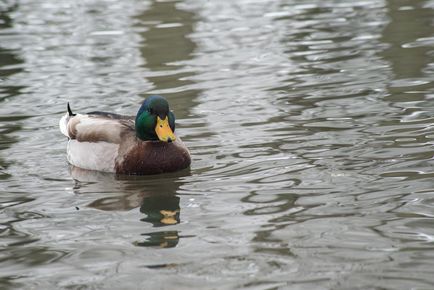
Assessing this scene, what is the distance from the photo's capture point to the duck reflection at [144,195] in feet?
23.9

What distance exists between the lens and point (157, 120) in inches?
362

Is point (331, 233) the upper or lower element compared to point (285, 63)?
upper

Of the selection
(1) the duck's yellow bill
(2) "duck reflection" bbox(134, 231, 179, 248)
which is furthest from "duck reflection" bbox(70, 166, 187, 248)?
(1) the duck's yellow bill

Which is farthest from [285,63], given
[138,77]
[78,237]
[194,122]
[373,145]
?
[78,237]

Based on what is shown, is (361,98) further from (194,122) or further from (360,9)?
(360,9)

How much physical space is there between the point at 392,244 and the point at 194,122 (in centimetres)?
469

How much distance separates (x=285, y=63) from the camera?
1388 cm

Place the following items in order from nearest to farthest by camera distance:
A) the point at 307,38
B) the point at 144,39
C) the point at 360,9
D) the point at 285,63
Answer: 1. the point at 285,63
2. the point at 307,38
3. the point at 144,39
4. the point at 360,9

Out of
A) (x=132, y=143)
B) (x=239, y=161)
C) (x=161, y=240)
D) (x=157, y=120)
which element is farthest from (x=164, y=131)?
(x=161, y=240)

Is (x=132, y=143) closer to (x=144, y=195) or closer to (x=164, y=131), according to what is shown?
(x=164, y=131)

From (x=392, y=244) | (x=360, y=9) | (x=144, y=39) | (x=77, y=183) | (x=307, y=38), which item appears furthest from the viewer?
(x=360, y=9)

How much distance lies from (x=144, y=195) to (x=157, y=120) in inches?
33.0

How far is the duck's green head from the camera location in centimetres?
915

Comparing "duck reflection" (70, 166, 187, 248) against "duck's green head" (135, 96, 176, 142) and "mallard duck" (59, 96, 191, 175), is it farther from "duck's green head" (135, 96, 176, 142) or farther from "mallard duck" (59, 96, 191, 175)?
"duck's green head" (135, 96, 176, 142)
